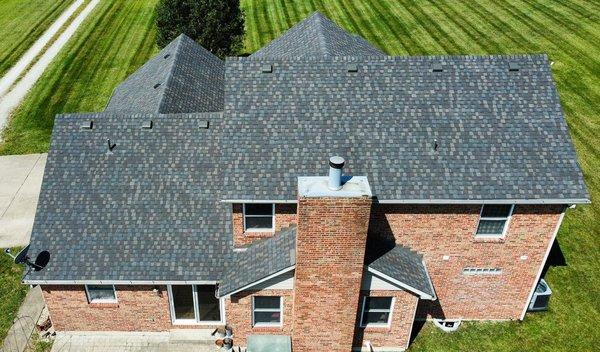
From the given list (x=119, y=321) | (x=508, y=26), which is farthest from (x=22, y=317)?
(x=508, y=26)

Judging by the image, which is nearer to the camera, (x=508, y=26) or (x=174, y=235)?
(x=174, y=235)

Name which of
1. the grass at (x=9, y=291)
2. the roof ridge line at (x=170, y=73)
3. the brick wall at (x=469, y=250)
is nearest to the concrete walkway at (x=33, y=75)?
the grass at (x=9, y=291)

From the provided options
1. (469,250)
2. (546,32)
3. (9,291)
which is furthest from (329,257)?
(546,32)

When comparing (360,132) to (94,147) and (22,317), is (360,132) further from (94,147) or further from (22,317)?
(22,317)

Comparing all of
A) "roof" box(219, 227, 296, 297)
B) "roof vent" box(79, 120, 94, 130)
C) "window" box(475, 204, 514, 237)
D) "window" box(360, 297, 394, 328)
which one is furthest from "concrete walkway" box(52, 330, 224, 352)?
"window" box(475, 204, 514, 237)

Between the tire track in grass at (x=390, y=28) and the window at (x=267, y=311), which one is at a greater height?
the tire track in grass at (x=390, y=28)

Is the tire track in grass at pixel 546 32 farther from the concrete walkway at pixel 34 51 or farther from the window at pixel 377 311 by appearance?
the concrete walkway at pixel 34 51

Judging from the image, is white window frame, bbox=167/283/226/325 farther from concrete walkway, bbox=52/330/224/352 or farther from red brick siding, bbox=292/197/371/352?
red brick siding, bbox=292/197/371/352
